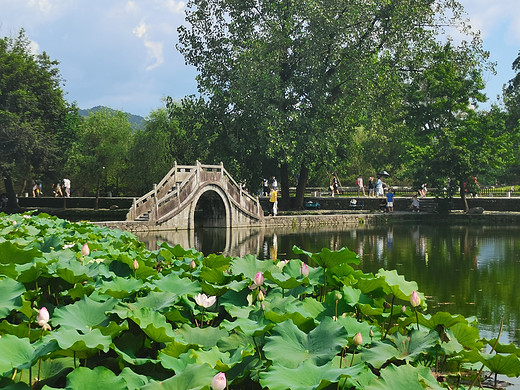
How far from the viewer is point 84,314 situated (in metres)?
3.19

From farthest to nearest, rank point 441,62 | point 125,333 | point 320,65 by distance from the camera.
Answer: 1. point 441,62
2. point 320,65
3. point 125,333

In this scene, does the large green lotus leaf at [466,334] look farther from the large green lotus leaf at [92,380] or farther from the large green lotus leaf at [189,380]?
the large green lotus leaf at [92,380]

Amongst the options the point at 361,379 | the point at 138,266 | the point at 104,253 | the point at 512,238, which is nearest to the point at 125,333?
the point at 361,379

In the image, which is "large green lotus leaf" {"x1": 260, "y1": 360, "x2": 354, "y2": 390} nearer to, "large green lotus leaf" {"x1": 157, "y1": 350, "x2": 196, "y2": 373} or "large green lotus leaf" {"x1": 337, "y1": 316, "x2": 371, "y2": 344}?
"large green lotus leaf" {"x1": 157, "y1": 350, "x2": 196, "y2": 373}

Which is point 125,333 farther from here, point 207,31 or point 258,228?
point 207,31

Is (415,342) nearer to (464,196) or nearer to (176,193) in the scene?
(176,193)

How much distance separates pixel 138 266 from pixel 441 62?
101 ft

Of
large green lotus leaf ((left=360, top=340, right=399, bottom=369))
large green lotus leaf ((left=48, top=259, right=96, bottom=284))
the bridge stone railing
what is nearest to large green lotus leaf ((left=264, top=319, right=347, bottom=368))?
large green lotus leaf ((left=360, top=340, right=399, bottom=369))

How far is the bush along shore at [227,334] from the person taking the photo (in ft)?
8.04

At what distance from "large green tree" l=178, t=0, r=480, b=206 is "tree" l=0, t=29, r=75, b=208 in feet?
40.9

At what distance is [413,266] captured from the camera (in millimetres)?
14836

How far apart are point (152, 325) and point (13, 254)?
214cm

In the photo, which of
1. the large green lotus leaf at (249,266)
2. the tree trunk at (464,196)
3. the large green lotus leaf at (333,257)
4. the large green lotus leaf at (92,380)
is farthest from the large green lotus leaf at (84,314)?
the tree trunk at (464,196)

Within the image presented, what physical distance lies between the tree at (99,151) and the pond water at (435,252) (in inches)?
643
